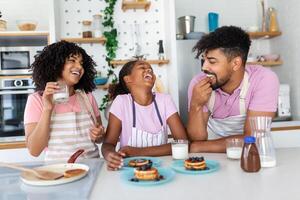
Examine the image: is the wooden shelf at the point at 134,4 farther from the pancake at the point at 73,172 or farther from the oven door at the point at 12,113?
the pancake at the point at 73,172

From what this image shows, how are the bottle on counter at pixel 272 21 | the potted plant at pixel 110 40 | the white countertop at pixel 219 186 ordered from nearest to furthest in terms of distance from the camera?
1. the white countertop at pixel 219 186
2. the potted plant at pixel 110 40
3. the bottle on counter at pixel 272 21

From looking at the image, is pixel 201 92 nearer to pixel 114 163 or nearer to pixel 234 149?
pixel 234 149

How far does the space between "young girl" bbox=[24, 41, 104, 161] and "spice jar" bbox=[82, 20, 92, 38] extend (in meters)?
1.46

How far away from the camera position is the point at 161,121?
67.2 inches

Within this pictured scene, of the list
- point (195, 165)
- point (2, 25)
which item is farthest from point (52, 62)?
point (2, 25)

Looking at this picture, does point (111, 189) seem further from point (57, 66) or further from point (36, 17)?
point (36, 17)

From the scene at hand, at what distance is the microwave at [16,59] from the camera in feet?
9.46

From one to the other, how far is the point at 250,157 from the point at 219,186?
8.2 inches

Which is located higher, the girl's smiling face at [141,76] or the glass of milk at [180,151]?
the girl's smiling face at [141,76]

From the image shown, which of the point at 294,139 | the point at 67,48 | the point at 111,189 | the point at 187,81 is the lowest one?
the point at 294,139

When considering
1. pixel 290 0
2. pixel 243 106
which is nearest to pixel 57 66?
pixel 243 106

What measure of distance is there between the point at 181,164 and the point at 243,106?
0.70 meters

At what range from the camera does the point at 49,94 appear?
1.36 m

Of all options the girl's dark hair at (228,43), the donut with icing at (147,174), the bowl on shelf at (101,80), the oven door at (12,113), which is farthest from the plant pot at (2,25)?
the donut with icing at (147,174)
